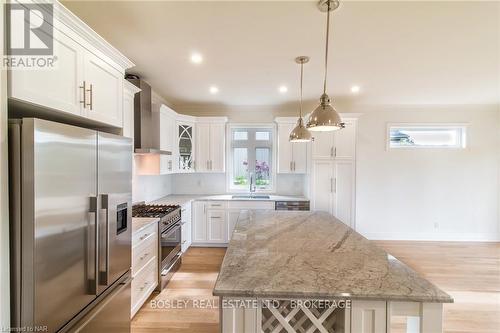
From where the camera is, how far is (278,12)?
1.85 meters

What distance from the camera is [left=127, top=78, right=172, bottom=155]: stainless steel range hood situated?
→ 9.55 ft

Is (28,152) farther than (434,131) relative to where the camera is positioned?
No

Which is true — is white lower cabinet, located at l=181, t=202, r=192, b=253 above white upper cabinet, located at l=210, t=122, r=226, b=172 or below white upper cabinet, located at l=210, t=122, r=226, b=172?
below

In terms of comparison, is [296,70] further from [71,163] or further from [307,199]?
[71,163]

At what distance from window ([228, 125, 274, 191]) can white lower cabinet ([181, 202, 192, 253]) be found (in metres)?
1.13

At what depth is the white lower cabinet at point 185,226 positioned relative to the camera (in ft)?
11.9

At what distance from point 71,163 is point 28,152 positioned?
213 millimetres

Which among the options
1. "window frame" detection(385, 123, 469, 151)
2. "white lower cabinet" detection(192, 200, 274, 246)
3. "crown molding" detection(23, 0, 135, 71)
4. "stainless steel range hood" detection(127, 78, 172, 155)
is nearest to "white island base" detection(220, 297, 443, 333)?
"crown molding" detection(23, 0, 135, 71)

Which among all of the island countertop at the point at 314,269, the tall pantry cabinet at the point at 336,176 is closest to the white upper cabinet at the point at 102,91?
the island countertop at the point at 314,269

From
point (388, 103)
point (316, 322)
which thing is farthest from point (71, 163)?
point (388, 103)

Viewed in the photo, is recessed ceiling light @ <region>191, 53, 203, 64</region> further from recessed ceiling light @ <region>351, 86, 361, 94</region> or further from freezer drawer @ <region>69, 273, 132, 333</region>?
recessed ceiling light @ <region>351, 86, 361, 94</region>

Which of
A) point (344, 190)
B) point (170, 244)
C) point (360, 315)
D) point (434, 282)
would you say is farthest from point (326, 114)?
point (434, 282)

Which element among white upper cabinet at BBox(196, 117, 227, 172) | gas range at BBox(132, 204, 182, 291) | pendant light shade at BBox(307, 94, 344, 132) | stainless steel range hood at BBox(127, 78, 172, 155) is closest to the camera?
pendant light shade at BBox(307, 94, 344, 132)

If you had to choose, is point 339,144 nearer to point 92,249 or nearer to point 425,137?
point 425,137
